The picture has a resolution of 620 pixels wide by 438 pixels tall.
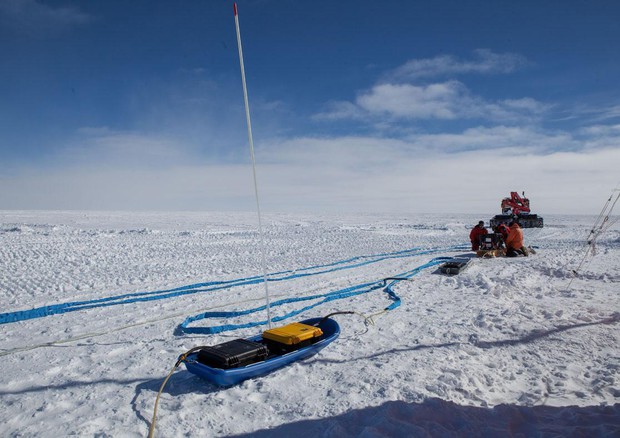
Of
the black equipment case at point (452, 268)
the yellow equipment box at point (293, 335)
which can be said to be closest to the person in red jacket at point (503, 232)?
the black equipment case at point (452, 268)

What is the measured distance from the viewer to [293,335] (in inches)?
170

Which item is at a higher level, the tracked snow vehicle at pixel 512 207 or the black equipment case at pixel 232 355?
the tracked snow vehicle at pixel 512 207

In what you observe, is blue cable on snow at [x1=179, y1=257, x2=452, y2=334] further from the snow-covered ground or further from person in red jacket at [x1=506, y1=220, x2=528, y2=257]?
person in red jacket at [x1=506, y1=220, x2=528, y2=257]

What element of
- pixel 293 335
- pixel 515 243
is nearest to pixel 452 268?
pixel 515 243

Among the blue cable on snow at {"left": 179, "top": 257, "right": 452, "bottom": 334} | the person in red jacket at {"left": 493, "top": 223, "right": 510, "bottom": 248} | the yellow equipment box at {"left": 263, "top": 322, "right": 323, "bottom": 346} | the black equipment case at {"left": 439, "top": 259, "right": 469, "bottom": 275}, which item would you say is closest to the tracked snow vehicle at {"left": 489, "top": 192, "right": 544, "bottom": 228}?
the person in red jacket at {"left": 493, "top": 223, "right": 510, "bottom": 248}

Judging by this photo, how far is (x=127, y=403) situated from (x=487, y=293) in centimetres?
672

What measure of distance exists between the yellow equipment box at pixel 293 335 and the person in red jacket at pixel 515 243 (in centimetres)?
1045

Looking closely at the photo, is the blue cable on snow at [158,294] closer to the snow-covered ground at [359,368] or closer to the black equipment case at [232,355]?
the snow-covered ground at [359,368]

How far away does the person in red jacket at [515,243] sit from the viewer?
41.1 ft

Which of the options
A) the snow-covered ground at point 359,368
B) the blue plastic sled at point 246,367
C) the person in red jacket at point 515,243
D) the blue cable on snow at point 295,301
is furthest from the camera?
the person in red jacket at point 515,243

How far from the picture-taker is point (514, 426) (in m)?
3.11

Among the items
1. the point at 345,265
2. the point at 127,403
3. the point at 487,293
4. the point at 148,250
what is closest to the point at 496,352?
the point at 487,293

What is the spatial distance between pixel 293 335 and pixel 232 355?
79 cm

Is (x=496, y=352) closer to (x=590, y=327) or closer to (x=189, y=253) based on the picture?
(x=590, y=327)
